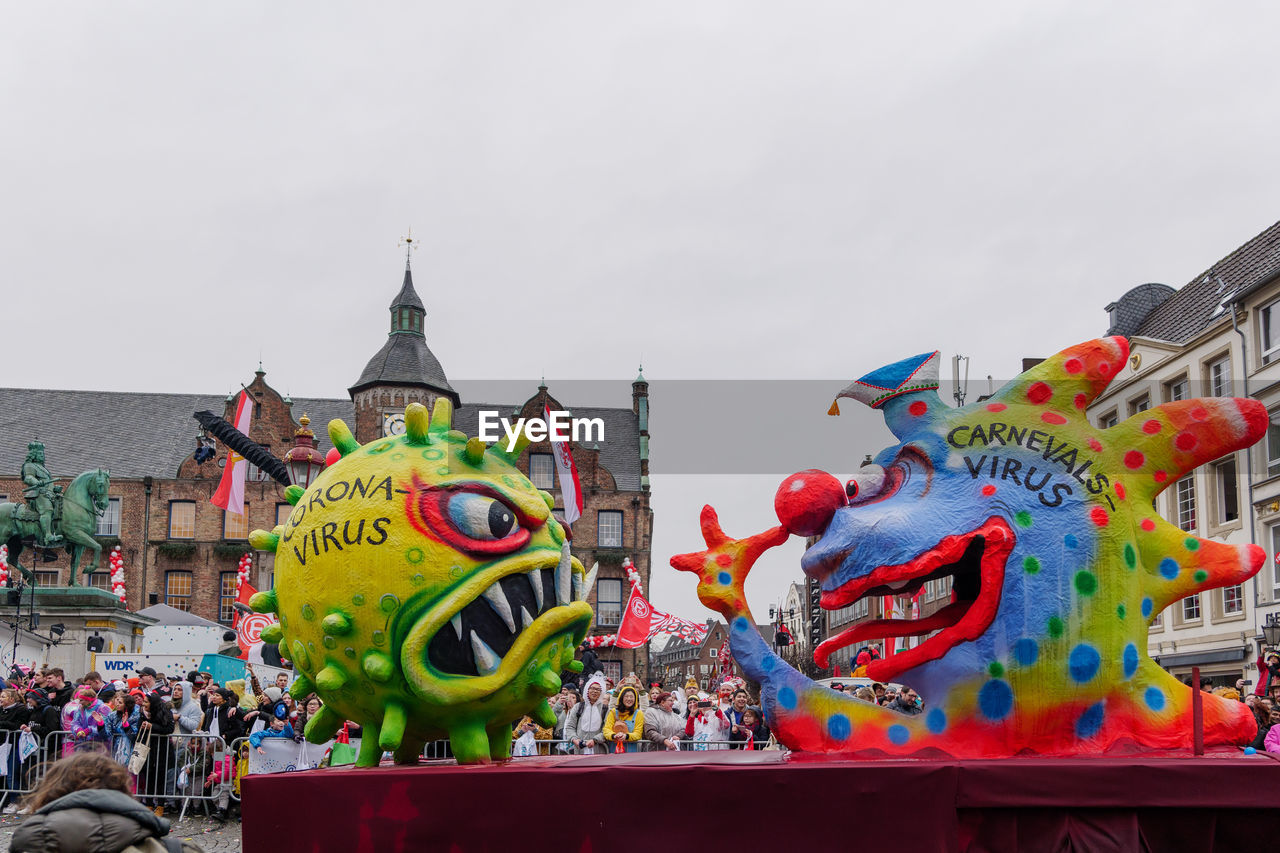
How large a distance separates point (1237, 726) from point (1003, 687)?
4.10ft

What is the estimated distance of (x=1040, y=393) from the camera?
268 inches

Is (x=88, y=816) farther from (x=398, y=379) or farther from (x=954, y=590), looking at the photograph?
(x=398, y=379)

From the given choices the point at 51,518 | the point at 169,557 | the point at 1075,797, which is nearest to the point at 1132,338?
the point at 51,518

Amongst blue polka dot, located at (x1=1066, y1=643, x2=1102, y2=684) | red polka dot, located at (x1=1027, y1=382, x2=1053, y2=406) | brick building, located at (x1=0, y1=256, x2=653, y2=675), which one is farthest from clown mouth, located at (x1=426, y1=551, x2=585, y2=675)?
brick building, located at (x1=0, y1=256, x2=653, y2=675)

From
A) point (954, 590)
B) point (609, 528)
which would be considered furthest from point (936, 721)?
point (609, 528)

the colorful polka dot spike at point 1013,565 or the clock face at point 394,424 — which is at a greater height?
the clock face at point 394,424

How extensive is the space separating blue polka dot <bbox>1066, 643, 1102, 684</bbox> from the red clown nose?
4.69 ft

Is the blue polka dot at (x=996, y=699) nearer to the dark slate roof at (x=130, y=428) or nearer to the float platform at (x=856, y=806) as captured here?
the float platform at (x=856, y=806)

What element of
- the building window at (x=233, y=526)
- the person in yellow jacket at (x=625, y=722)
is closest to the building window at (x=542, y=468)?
the building window at (x=233, y=526)

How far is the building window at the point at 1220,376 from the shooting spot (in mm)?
25672

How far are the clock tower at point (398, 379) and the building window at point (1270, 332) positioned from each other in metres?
24.6

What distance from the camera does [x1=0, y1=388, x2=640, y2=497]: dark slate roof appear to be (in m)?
40.9

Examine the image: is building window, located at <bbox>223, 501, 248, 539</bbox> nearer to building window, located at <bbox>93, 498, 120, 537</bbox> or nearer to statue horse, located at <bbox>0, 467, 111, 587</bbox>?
building window, located at <bbox>93, 498, 120, 537</bbox>

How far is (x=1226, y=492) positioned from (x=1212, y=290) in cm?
556
